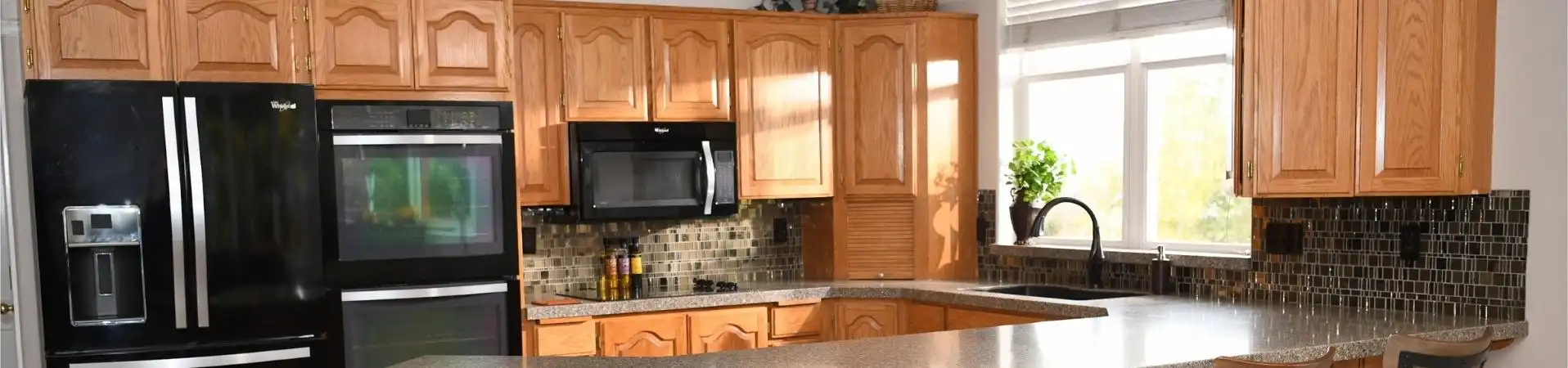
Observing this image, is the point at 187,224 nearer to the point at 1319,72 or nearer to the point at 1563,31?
the point at 1319,72

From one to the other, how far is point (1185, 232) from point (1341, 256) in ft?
2.42

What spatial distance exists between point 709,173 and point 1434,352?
2868mm

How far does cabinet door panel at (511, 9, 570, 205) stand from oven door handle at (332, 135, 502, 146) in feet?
1.05

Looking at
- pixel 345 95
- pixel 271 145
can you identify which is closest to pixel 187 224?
pixel 271 145

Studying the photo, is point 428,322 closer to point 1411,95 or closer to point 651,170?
point 651,170

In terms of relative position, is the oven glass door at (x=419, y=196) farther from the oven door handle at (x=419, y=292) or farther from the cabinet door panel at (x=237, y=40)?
the cabinet door panel at (x=237, y=40)

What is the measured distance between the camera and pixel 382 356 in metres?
4.27

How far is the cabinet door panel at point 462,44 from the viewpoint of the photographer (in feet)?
14.3

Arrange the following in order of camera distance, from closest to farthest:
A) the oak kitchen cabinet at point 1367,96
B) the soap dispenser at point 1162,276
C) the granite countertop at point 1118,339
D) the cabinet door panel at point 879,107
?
the granite countertop at point 1118,339 → the oak kitchen cabinet at point 1367,96 → the soap dispenser at point 1162,276 → the cabinet door panel at point 879,107

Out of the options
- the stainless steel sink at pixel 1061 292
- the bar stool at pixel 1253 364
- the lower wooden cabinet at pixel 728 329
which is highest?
the bar stool at pixel 1253 364

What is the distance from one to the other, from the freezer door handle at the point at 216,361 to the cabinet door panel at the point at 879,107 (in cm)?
235

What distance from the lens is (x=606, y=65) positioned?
4922mm

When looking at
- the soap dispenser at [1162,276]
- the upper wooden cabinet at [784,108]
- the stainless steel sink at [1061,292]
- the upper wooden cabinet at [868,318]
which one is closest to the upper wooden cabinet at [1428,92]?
the soap dispenser at [1162,276]

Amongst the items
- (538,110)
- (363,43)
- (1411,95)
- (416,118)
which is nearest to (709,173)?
(538,110)
